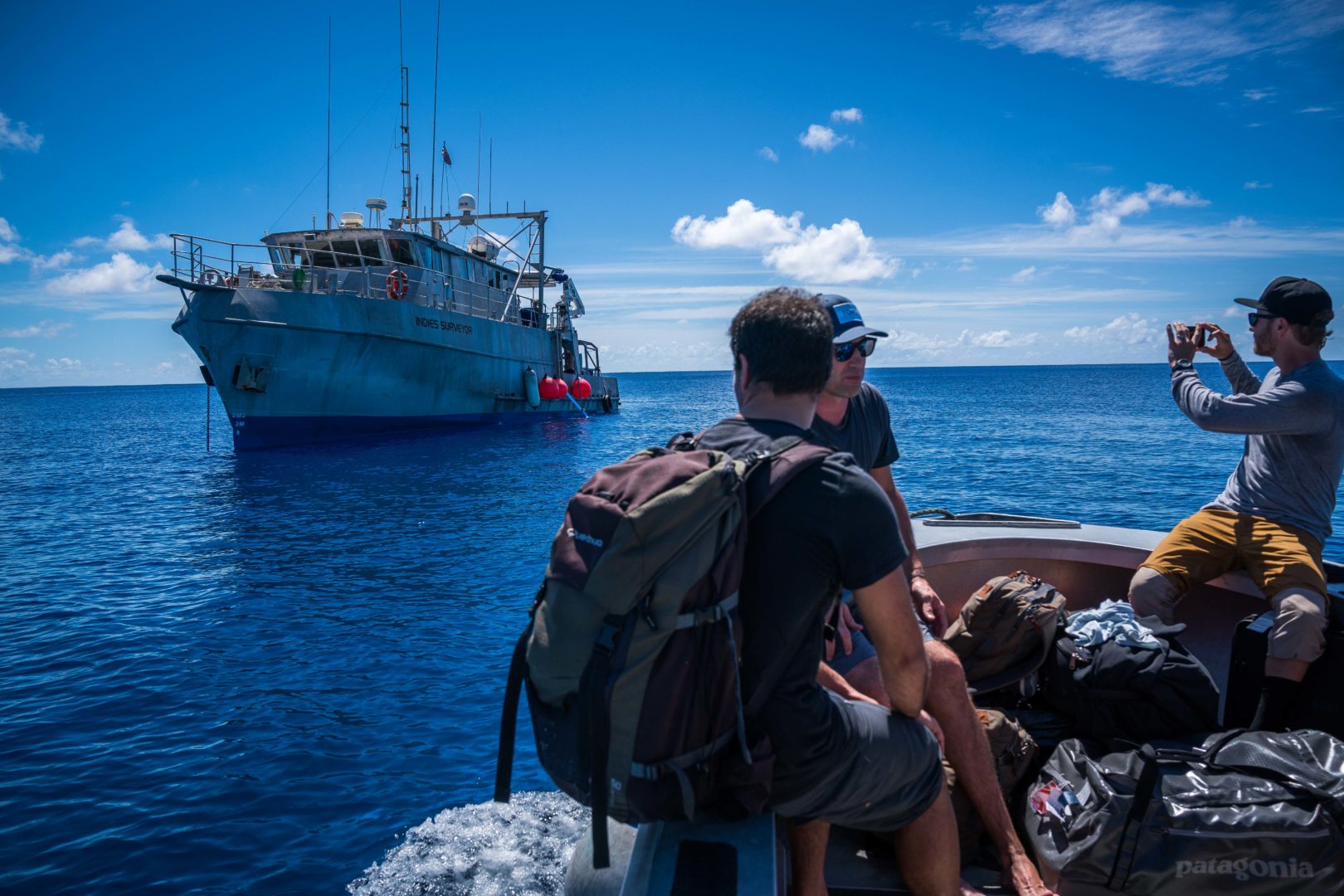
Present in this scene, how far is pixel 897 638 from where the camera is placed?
6.05 ft

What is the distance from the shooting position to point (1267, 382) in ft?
11.5

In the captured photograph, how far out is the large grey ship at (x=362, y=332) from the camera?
23453mm

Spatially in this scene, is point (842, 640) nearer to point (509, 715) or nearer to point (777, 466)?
point (777, 466)

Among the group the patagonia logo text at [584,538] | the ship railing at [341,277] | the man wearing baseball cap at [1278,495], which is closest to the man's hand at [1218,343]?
the man wearing baseball cap at [1278,495]

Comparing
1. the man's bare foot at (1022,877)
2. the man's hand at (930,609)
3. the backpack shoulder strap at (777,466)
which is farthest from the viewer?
the man's hand at (930,609)

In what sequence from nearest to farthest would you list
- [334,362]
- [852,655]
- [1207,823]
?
[852,655] < [1207,823] < [334,362]

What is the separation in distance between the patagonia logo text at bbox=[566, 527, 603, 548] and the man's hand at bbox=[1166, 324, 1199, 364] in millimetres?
3148

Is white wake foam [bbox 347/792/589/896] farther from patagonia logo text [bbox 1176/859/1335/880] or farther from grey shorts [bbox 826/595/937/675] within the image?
patagonia logo text [bbox 1176/859/1335/880]

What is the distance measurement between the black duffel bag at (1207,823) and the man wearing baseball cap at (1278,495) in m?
0.50

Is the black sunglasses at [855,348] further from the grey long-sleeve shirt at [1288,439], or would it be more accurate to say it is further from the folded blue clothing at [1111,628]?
the folded blue clothing at [1111,628]

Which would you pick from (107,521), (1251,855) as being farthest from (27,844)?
(107,521)

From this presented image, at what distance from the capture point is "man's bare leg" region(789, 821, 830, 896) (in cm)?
207

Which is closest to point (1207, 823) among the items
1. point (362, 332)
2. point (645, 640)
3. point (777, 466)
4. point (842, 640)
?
point (842, 640)

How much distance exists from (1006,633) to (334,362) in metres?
24.8
